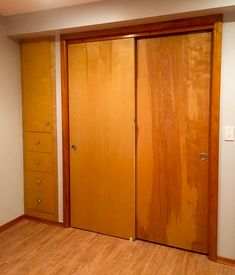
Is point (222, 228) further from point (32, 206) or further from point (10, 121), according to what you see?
point (10, 121)

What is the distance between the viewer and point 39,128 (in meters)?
3.08

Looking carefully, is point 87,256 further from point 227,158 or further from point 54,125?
point 227,158

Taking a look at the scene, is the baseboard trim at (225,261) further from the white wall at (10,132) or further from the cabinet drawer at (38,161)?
the white wall at (10,132)

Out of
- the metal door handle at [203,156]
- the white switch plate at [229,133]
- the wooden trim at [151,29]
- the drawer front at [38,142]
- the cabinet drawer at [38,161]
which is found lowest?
the cabinet drawer at [38,161]

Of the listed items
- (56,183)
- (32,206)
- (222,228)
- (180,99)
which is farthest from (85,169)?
(222,228)

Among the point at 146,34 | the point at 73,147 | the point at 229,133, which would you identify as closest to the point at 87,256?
the point at 73,147

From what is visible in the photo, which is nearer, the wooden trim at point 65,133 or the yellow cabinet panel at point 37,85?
the wooden trim at point 65,133

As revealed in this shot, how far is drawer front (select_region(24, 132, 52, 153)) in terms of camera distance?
10.0ft

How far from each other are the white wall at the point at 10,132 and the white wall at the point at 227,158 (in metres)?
2.15

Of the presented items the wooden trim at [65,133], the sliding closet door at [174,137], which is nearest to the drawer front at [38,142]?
the wooden trim at [65,133]

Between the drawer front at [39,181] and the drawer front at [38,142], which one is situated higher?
the drawer front at [38,142]

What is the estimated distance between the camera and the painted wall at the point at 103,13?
2145mm

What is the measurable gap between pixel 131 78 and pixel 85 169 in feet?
3.49

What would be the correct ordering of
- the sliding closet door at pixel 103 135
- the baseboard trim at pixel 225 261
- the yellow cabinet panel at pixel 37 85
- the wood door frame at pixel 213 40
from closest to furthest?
1. the wood door frame at pixel 213 40
2. the baseboard trim at pixel 225 261
3. the sliding closet door at pixel 103 135
4. the yellow cabinet panel at pixel 37 85
